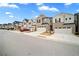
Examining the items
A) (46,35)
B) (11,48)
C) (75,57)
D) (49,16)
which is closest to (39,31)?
(46,35)

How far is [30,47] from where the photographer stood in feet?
5.61

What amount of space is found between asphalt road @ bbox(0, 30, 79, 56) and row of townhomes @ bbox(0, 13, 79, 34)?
3.8 inches

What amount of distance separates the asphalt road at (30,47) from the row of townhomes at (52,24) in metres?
0.10

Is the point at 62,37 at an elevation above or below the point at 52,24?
below

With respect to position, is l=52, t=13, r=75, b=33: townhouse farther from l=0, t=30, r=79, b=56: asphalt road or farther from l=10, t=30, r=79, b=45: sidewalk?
l=0, t=30, r=79, b=56: asphalt road

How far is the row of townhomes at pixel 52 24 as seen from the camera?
67.2 inches

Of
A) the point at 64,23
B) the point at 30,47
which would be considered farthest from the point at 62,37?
the point at 30,47

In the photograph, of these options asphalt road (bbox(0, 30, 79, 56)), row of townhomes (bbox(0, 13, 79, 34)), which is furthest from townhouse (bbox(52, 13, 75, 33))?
asphalt road (bbox(0, 30, 79, 56))

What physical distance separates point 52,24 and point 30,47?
34cm

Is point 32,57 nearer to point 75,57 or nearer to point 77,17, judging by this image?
point 75,57

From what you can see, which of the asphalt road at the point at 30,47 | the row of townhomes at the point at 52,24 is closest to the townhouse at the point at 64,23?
the row of townhomes at the point at 52,24

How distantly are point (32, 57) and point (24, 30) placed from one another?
30 cm

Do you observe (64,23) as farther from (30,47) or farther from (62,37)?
(30,47)

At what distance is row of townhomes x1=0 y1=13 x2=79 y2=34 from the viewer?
171 cm
